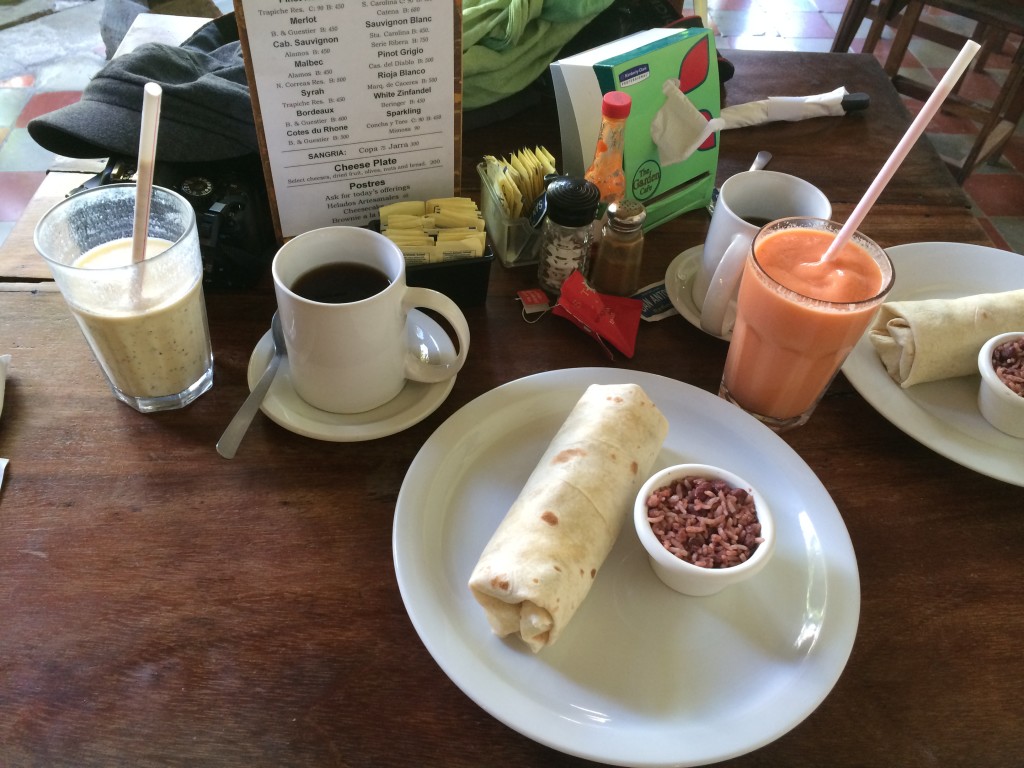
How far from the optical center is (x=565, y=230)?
40.5 inches

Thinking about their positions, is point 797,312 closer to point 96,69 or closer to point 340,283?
point 340,283

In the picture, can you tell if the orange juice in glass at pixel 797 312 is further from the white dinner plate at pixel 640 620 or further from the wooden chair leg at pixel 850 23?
the wooden chair leg at pixel 850 23

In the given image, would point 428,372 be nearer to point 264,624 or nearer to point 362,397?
point 362,397

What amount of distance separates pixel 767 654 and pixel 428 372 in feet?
1.59

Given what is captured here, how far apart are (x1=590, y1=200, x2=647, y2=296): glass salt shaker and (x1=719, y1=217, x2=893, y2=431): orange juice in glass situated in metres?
0.17

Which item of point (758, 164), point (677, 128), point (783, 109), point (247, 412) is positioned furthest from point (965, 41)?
point (247, 412)

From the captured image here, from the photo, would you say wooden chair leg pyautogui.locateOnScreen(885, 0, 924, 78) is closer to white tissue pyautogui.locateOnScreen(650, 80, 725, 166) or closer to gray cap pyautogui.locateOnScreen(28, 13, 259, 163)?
white tissue pyautogui.locateOnScreen(650, 80, 725, 166)

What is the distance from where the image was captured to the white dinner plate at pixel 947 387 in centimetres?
91

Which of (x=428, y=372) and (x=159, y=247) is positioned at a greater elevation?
(x=159, y=247)

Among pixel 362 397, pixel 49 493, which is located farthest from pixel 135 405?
pixel 362 397

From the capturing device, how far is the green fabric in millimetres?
1306

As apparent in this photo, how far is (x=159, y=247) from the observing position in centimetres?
89

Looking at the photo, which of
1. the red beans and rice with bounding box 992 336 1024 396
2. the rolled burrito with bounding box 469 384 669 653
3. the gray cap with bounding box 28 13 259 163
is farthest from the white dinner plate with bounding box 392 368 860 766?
the gray cap with bounding box 28 13 259 163

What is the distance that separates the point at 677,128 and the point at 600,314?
1.16 feet
